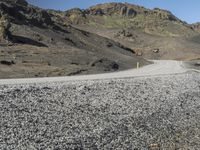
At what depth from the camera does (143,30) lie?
16938cm

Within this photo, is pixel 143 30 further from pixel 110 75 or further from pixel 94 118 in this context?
pixel 94 118

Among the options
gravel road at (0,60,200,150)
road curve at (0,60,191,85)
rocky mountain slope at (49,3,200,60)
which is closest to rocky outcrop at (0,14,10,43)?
road curve at (0,60,191,85)

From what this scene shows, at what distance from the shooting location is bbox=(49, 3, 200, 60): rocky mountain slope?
434 ft

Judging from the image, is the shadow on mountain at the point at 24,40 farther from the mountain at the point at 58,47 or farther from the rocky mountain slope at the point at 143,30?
the rocky mountain slope at the point at 143,30

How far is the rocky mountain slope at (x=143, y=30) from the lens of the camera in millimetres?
132375

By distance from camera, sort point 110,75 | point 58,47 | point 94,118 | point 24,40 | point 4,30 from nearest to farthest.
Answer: point 94,118
point 110,75
point 4,30
point 24,40
point 58,47

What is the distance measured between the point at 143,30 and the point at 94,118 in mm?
148111

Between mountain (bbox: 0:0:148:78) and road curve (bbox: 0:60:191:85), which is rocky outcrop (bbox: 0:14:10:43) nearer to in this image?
mountain (bbox: 0:0:148:78)

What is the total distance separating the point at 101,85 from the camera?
110 feet

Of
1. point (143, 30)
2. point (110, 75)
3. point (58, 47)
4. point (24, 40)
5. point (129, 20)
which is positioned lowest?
point (110, 75)

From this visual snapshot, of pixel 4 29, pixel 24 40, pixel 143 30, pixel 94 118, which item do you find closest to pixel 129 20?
pixel 143 30

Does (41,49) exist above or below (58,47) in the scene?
below

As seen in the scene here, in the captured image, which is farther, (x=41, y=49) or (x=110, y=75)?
(x=41, y=49)

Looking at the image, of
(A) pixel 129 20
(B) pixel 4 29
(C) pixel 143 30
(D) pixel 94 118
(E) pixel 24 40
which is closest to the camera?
(D) pixel 94 118
